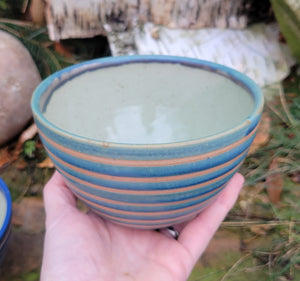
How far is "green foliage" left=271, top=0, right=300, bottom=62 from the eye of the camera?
1.13m

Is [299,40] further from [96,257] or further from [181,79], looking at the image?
[96,257]

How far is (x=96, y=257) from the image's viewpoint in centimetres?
60

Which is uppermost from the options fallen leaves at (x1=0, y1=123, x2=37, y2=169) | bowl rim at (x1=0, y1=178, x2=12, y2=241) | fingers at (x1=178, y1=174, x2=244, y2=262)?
fingers at (x1=178, y1=174, x2=244, y2=262)

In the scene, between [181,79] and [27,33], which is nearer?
[181,79]

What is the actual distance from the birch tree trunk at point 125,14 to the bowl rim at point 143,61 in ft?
2.04

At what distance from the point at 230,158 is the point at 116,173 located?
146mm

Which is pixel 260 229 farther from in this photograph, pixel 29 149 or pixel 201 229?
pixel 29 149

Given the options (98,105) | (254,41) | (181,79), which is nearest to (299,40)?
(254,41)

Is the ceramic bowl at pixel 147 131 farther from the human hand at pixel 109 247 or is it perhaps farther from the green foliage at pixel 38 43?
the green foliage at pixel 38 43

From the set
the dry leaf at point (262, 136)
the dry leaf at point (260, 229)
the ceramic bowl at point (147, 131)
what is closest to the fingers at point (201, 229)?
the ceramic bowl at point (147, 131)

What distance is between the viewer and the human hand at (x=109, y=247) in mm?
578

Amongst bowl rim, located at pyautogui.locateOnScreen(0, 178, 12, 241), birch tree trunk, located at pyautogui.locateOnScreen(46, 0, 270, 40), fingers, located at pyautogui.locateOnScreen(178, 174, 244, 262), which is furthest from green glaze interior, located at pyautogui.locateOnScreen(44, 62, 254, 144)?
birch tree trunk, located at pyautogui.locateOnScreen(46, 0, 270, 40)

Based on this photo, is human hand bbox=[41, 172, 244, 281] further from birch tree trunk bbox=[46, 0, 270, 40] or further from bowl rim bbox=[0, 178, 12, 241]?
birch tree trunk bbox=[46, 0, 270, 40]

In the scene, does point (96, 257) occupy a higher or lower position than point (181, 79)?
lower
